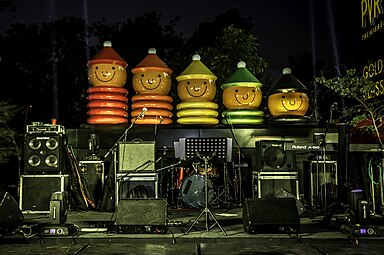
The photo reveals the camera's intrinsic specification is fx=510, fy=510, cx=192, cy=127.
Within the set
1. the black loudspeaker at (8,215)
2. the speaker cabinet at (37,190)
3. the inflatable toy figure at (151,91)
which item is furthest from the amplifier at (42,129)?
the black loudspeaker at (8,215)

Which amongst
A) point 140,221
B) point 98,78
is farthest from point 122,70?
point 140,221

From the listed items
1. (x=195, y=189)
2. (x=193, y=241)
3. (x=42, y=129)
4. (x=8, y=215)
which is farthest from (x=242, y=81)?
(x=8, y=215)

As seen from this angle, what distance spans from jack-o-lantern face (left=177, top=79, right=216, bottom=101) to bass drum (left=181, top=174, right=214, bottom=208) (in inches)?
74.4

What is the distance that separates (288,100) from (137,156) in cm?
331

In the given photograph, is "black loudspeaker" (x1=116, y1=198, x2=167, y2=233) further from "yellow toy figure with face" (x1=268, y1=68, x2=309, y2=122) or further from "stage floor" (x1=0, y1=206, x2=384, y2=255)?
"yellow toy figure with face" (x1=268, y1=68, x2=309, y2=122)

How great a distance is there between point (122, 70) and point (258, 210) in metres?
5.01

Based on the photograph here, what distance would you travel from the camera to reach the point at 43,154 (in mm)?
9312

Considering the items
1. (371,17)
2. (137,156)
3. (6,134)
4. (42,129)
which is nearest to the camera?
(137,156)

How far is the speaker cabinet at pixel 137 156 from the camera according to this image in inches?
356

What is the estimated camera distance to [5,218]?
6.62m

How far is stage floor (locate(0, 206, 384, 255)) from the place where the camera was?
5.96 m

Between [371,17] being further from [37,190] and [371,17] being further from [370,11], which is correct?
[37,190]

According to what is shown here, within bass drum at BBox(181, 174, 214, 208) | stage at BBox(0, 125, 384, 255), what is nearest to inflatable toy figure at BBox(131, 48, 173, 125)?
stage at BBox(0, 125, 384, 255)

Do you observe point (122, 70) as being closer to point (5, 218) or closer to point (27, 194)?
point (27, 194)
